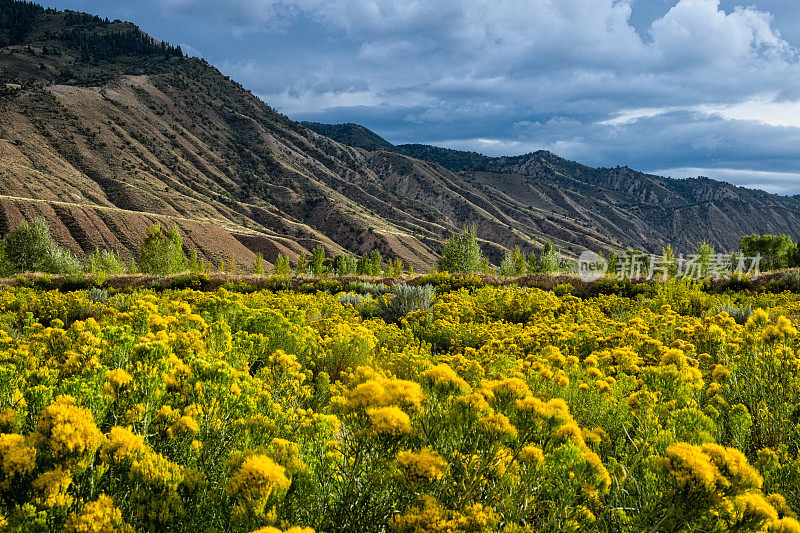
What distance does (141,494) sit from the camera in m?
2.09

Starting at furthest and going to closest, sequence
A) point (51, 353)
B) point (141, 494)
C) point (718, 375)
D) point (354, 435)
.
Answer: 1. point (718, 375)
2. point (51, 353)
3. point (354, 435)
4. point (141, 494)

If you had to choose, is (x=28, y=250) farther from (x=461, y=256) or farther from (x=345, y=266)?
(x=461, y=256)

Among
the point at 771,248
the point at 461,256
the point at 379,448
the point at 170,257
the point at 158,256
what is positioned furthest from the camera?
the point at 771,248

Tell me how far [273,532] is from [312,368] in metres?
5.52

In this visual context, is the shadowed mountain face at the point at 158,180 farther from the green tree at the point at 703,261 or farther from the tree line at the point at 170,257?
the green tree at the point at 703,261

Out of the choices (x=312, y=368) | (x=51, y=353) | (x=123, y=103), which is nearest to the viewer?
(x=51, y=353)

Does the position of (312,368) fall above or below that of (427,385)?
below

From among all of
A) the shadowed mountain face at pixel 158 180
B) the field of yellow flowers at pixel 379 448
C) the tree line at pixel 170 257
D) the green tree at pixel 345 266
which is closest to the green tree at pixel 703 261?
the tree line at pixel 170 257

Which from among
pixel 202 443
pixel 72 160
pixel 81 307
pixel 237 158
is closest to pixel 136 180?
pixel 72 160

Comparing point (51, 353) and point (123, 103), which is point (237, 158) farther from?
point (51, 353)

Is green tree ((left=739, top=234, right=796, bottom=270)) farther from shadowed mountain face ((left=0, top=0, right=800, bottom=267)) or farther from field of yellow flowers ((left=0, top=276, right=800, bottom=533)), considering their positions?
shadowed mountain face ((left=0, top=0, right=800, bottom=267))

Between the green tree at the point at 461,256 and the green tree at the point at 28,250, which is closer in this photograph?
the green tree at the point at 28,250

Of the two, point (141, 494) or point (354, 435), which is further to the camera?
point (354, 435)

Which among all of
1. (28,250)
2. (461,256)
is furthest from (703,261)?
(28,250)
